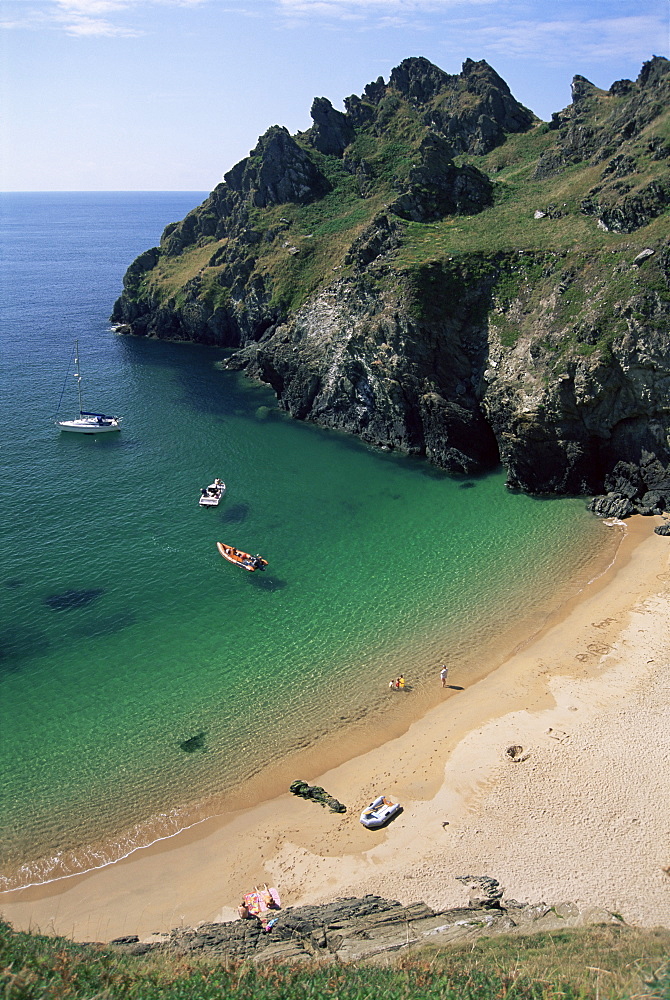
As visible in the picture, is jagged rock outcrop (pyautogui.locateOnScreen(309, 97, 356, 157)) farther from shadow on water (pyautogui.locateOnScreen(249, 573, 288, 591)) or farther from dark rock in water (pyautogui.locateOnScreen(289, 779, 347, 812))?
dark rock in water (pyautogui.locateOnScreen(289, 779, 347, 812))

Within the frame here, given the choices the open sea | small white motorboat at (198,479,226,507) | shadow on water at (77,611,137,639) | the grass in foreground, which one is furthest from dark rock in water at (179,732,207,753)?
small white motorboat at (198,479,226,507)

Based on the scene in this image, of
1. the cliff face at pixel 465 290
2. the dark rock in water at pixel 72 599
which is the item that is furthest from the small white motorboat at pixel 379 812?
the cliff face at pixel 465 290

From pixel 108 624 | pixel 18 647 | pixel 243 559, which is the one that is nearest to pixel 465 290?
pixel 243 559

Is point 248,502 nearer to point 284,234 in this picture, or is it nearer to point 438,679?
point 438,679

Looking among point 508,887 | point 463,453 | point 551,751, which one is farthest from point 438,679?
point 463,453

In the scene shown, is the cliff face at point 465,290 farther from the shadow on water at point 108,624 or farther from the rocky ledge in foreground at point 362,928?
the rocky ledge in foreground at point 362,928
